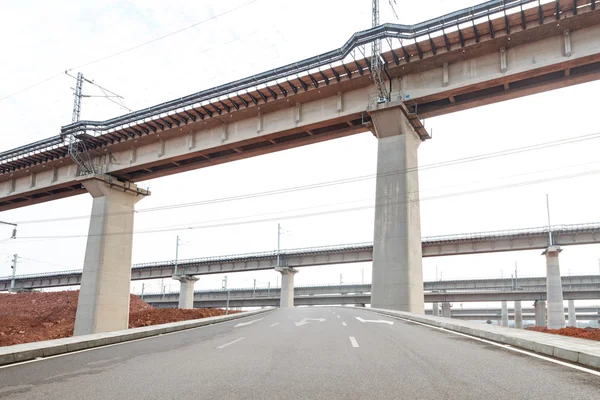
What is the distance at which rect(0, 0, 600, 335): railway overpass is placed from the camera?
69.9ft

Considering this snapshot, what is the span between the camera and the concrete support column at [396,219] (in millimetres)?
24547

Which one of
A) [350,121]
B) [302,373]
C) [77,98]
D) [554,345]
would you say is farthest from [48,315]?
[554,345]

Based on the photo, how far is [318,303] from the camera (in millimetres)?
86625

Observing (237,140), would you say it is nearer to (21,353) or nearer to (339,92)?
(339,92)

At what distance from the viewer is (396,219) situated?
25.1m

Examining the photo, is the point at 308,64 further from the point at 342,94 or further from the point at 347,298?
the point at 347,298

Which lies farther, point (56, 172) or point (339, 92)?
point (56, 172)

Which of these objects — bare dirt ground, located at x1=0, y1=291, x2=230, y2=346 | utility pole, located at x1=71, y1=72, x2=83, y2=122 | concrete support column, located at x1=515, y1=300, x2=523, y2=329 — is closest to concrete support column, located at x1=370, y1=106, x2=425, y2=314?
bare dirt ground, located at x1=0, y1=291, x2=230, y2=346

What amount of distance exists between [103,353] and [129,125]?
25220mm

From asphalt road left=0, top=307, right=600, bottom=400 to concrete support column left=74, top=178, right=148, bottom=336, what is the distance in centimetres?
2415

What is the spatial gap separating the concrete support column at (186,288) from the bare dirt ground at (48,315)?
56.7 ft

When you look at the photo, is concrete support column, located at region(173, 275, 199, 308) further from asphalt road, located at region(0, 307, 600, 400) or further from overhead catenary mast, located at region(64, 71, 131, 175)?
asphalt road, located at region(0, 307, 600, 400)

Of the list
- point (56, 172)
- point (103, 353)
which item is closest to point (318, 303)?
point (56, 172)

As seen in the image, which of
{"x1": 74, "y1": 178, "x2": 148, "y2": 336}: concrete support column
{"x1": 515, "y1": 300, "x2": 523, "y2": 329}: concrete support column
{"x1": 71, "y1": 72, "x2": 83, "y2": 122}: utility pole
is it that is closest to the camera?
{"x1": 74, "y1": 178, "x2": 148, "y2": 336}: concrete support column
